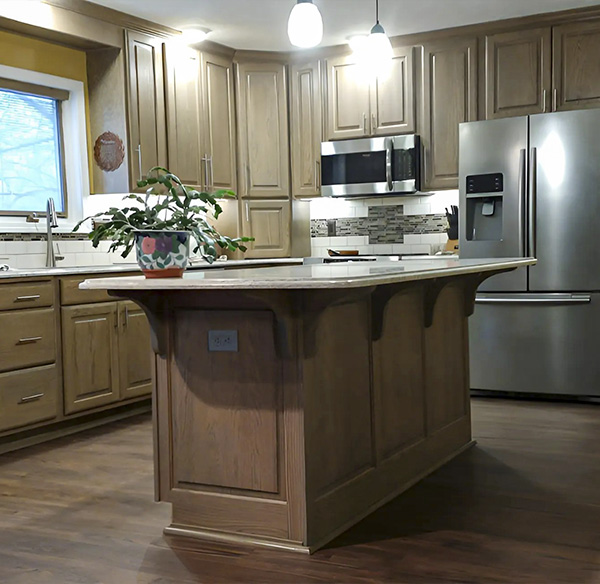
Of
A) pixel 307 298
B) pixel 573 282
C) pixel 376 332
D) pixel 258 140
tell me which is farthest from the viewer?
pixel 258 140

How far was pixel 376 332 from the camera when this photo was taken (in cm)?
297

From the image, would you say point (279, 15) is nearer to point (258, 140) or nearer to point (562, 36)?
point (258, 140)

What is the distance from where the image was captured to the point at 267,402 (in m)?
2.56

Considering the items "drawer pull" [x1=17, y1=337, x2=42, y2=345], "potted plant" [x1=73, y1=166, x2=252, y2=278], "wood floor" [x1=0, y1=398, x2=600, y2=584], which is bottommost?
"wood floor" [x1=0, y1=398, x2=600, y2=584]

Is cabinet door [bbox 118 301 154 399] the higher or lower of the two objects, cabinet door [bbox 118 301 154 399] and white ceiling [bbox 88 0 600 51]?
the lower

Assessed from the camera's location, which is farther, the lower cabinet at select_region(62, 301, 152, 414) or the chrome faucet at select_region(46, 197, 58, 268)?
the chrome faucet at select_region(46, 197, 58, 268)

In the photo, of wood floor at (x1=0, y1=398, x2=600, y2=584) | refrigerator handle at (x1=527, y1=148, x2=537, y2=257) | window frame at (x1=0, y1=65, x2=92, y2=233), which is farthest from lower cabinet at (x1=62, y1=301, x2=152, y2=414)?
refrigerator handle at (x1=527, y1=148, x2=537, y2=257)

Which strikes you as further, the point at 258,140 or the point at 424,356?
the point at 258,140

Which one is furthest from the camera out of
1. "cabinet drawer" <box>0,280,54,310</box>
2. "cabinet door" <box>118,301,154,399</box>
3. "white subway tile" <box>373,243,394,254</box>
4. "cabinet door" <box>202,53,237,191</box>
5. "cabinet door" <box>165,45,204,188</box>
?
"white subway tile" <box>373,243,394,254</box>

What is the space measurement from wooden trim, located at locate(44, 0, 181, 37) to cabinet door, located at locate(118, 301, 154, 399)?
174cm

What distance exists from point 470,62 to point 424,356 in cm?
275

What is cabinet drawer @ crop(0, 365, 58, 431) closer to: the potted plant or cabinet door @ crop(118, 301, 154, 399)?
cabinet door @ crop(118, 301, 154, 399)

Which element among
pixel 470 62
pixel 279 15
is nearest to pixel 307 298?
pixel 279 15

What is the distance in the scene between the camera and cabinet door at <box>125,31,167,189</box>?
16.7 feet
